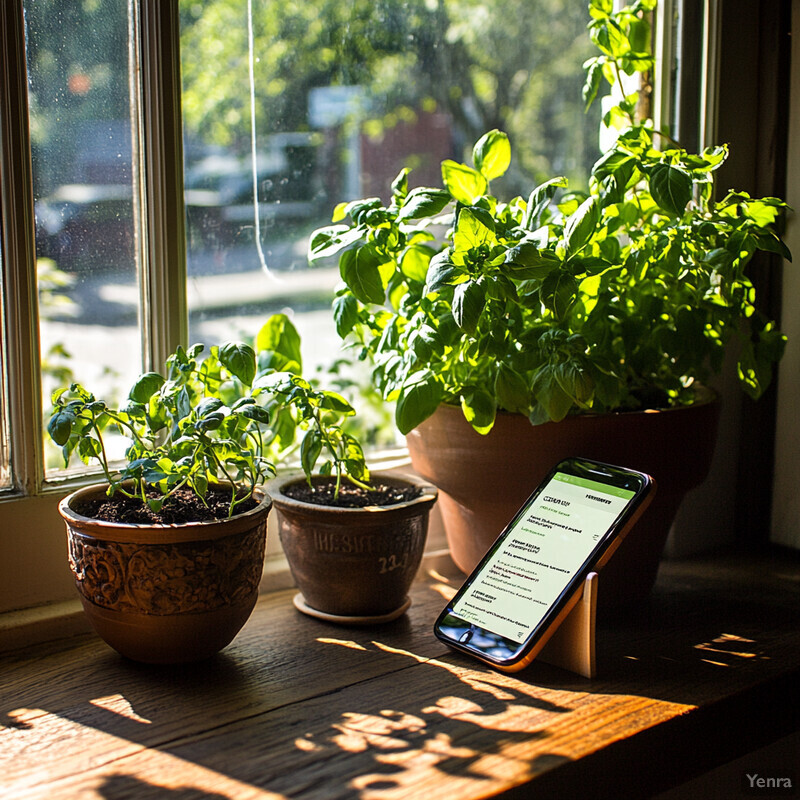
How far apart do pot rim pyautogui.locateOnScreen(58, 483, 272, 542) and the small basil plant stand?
0.03 metres

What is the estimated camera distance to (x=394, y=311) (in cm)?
118

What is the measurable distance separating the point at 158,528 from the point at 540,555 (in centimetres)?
41

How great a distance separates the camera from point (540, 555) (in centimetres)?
98

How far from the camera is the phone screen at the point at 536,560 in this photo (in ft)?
3.09

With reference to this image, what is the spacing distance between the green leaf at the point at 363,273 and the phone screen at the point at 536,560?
29 centimetres

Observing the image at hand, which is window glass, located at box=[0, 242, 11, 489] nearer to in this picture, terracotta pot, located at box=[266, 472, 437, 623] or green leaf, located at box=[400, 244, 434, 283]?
terracotta pot, located at box=[266, 472, 437, 623]

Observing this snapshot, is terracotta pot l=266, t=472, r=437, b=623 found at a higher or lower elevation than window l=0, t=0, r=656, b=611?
lower

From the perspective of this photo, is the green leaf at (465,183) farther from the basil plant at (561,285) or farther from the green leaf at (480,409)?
the green leaf at (480,409)

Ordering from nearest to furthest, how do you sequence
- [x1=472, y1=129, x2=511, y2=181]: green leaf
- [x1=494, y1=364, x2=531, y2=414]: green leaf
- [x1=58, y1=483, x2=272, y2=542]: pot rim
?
[x1=58, y1=483, x2=272, y2=542]: pot rim, [x1=494, y1=364, x2=531, y2=414]: green leaf, [x1=472, y1=129, x2=511, y2=181]: green leaf

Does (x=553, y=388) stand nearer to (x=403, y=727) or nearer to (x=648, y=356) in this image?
(x=648, y=356)

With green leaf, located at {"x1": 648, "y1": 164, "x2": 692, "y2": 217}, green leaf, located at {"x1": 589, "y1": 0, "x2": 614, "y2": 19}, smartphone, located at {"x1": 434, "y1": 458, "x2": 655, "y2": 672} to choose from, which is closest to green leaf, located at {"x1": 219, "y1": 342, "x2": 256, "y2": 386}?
smartphone, located at {"x1": 434, "y1": 458, "x2": 655, "y2": 672}

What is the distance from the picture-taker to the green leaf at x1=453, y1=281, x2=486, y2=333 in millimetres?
872

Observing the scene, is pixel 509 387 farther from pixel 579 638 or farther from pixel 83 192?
pixel 83 192

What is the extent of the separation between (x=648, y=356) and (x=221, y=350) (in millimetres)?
515
